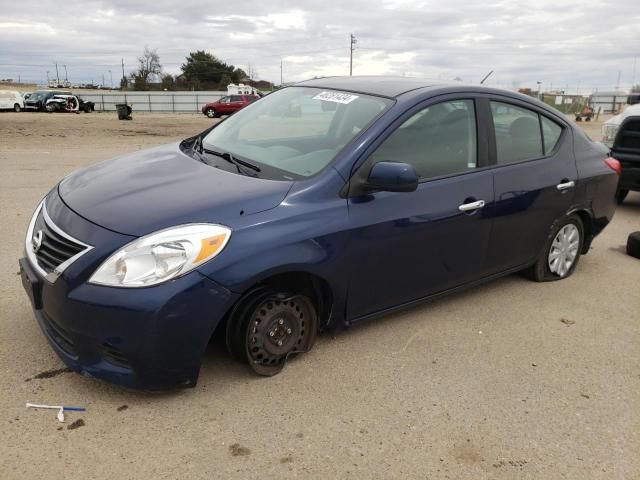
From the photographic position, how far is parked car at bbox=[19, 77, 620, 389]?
2762mm

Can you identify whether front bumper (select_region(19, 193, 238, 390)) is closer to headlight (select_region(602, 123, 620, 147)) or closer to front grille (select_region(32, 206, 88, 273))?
front grille (select_region(32, 206, 88, 273))

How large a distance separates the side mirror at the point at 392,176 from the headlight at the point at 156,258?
3.30 ft

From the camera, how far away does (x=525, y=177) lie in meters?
4.31

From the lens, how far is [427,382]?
332cm

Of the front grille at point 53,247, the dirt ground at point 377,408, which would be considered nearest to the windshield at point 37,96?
the dirt ground at point 377,408

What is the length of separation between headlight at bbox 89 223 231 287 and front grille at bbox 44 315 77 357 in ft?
1.29

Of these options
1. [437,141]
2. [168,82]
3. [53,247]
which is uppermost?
[168,82]

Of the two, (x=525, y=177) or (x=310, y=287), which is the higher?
(x=525, y=177)

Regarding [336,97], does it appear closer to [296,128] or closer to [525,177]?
[296,128]

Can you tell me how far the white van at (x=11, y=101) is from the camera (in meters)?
37.7

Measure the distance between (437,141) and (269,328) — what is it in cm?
168

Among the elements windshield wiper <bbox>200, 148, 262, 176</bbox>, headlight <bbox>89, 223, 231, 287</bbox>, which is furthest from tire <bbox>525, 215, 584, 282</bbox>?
headlight <bbox>89, 223, 231, 287</bbox>

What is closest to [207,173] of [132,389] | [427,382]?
[132,389]

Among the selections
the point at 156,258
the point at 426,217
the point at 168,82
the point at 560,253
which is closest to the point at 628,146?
the point at 560,253
